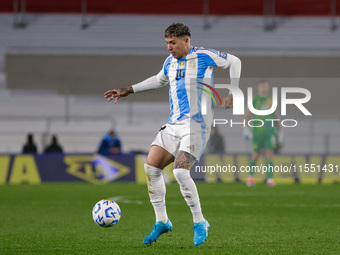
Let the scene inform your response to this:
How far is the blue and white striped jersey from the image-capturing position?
6008mm

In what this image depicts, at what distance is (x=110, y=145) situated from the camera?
1866 cm

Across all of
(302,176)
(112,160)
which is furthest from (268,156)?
(112,160)

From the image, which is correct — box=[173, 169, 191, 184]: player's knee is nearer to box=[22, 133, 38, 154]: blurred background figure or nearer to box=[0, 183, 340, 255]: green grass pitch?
box=[0, 183, 340, 255]: green grass pitch

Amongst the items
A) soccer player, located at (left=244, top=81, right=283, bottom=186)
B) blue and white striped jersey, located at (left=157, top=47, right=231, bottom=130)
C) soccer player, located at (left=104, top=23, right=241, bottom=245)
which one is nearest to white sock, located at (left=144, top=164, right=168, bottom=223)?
soccer player, located at (left=104, top=23, right=241, bottom=245)

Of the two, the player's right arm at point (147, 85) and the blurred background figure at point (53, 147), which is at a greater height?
the player's right arm at point (147, 85)

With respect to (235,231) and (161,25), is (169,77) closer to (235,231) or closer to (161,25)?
(235,231)

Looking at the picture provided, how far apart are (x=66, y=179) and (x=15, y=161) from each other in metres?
1.46

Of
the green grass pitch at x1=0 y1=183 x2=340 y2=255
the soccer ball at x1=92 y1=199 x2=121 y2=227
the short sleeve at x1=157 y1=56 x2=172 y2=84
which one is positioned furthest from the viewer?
the soccer ball at x1=92 y1=199 x2=121 y2=227

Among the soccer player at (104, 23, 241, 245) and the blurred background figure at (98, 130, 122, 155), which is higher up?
the soccer player at (104, 23, 241, 245)

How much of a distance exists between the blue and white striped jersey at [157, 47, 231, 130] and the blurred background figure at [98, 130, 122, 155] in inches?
493

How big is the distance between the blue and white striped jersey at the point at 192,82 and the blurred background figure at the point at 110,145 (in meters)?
12.5

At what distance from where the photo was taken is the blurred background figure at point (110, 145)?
1853cm

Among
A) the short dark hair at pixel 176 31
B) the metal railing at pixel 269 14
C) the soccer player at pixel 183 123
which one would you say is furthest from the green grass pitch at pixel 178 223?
the metal railing at pixel 269 14

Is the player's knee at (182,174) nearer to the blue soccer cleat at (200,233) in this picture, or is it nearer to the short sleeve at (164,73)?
the blue soccer cleat at (200,233)
